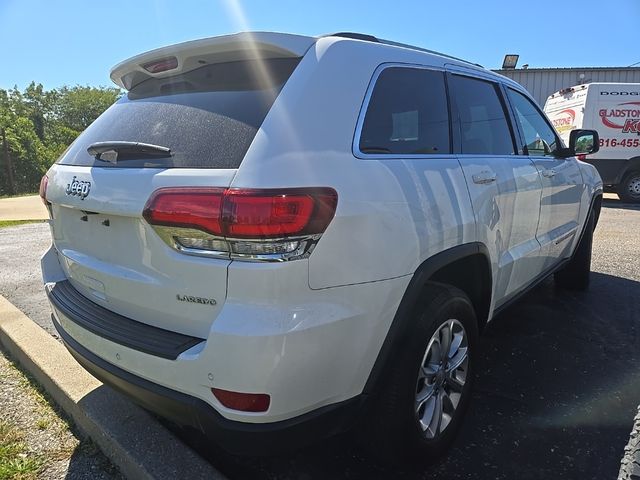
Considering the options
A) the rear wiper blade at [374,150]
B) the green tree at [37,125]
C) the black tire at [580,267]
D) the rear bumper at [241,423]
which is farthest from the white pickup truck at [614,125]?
the green tree at [37,125]

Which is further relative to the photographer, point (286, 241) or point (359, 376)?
point (359, 376)

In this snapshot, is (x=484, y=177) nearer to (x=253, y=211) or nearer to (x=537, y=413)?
(x=537, y=413)

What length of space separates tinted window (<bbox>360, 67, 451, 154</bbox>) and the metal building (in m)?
15.4

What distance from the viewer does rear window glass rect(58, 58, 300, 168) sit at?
5.65 feet

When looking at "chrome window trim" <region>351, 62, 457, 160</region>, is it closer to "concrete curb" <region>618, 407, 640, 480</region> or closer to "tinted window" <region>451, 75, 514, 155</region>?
"tinted window" <region>451, 75, 514, 155</region>

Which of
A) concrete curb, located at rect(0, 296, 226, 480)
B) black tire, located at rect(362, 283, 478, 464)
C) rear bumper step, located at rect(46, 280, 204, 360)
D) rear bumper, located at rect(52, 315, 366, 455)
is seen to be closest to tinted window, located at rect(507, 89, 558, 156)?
black tire, located at rect(362, 283, 478, 464)

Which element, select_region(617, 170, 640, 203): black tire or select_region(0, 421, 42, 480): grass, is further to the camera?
select_region(617, 170, 640, 203): black tire

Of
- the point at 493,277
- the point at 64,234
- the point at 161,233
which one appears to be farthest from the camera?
the point at 493,277

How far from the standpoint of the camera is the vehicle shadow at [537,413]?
222 cm

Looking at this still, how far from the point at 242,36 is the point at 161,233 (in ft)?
2.77

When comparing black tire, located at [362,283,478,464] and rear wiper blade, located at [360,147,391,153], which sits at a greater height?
rear wiper blade, located at [360,147,391,153]

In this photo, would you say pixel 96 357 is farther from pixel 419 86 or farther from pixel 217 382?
pixel 419 86

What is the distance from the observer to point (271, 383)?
158 cm

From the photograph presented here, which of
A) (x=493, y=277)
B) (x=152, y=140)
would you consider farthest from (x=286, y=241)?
(x=493, y=277)
